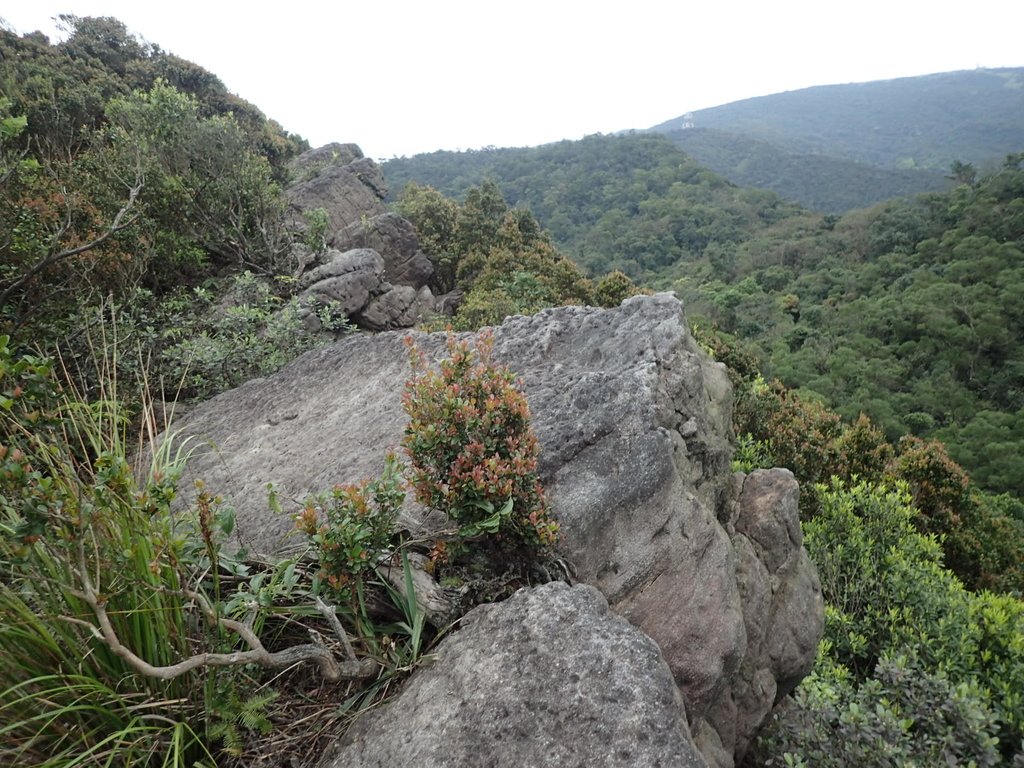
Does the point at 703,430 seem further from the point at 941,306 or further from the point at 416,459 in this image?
the point at 941,306

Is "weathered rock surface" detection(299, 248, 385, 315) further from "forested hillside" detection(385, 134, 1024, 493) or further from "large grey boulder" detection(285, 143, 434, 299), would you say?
"forested hillside" detection(385, 134, 1024, 493)

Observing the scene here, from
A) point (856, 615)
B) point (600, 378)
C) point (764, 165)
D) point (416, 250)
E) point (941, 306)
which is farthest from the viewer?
point (764, 165)

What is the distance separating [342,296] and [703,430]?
7969 millimetres

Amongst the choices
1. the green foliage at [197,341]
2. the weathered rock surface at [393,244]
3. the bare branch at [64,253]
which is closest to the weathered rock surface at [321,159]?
the weathered rock surface at [393,244]

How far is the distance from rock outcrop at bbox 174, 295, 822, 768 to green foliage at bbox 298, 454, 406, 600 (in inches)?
20.8

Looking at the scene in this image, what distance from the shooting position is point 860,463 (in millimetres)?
8547

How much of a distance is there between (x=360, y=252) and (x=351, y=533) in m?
10.2

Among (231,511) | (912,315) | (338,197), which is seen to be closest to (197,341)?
(231,511)

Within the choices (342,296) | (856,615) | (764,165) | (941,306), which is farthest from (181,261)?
(764,165)

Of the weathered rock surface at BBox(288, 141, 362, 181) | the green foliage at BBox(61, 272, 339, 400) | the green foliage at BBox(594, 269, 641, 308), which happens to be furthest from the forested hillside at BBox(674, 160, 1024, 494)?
the green foliage at BBox(61, 272, 339, 400)

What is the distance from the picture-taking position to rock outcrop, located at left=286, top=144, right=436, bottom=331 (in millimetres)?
10667

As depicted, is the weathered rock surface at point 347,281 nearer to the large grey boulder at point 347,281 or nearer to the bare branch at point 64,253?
the large grey boulder at point 347,281

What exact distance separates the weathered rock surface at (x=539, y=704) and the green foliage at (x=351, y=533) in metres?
0.50

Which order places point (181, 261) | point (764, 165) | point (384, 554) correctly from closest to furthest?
point (384, 554) → point (181, 261) → point (764, 165)
